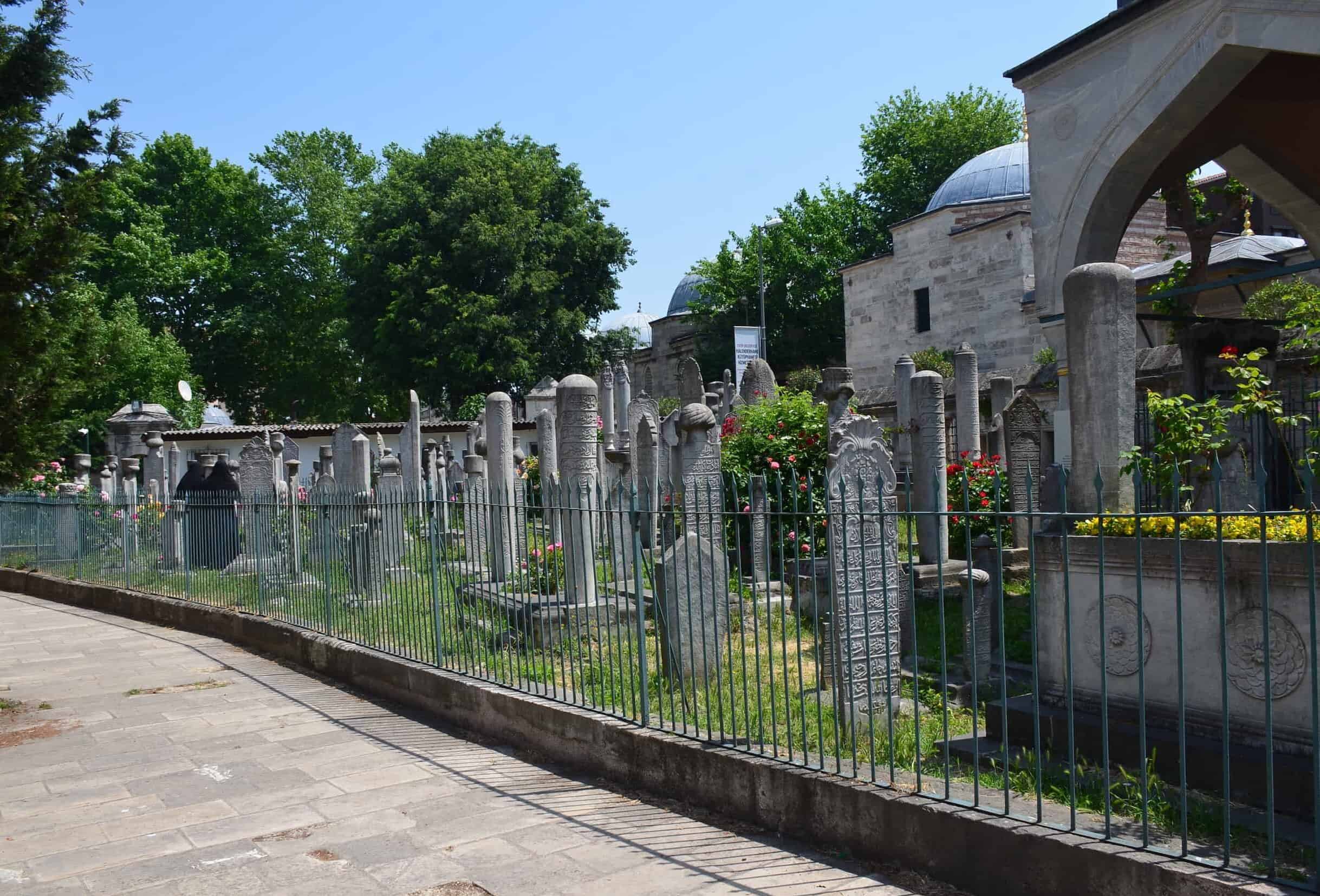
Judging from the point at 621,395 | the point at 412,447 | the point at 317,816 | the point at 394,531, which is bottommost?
the point at 317,816

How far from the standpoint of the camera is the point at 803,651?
26.8ft

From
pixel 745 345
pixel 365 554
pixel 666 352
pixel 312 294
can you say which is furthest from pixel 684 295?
pixel 365 554

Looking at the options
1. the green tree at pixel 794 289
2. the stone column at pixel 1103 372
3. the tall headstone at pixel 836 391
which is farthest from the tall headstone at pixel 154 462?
the green tree at pixel 794 289

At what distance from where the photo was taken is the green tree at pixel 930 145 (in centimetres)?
4409

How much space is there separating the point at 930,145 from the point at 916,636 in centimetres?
4338

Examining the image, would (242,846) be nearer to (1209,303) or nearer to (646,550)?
(646,550)

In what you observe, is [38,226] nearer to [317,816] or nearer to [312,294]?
[317,816]

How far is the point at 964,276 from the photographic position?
33500 mm

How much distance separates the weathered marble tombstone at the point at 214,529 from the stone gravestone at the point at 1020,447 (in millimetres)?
9093

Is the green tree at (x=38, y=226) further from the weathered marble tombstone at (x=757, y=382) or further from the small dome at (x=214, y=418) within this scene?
the small dome at (x=214, y=418)

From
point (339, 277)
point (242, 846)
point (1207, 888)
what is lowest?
point (242, 846)

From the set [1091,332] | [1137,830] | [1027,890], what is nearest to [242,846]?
[1027,890]

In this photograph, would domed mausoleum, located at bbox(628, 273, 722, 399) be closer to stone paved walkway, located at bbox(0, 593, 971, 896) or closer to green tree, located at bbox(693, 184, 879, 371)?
green tree, located at bbox(693, 184, 879, 371)

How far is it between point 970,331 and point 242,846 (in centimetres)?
3119
